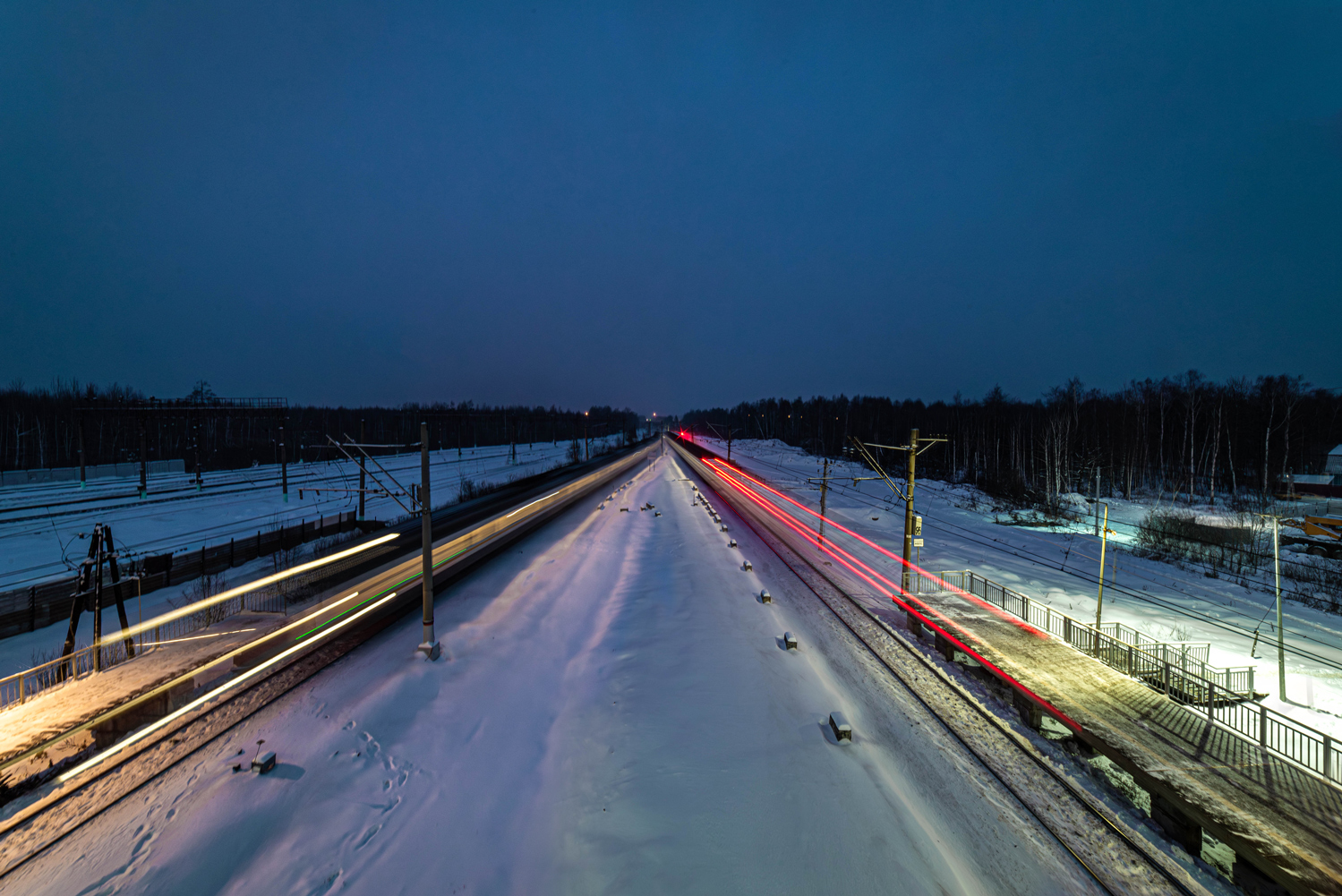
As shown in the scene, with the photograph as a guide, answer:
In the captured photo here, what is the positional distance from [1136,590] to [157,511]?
61.5m

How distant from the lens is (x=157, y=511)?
3469cm

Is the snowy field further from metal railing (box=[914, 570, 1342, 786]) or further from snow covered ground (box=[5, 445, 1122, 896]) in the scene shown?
metal railing (box=[914, 570, 1342, 786])

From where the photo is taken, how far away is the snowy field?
81.5 ft

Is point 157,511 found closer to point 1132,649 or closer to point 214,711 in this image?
point 214,711

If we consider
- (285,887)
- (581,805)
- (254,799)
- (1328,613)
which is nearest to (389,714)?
(254,799)

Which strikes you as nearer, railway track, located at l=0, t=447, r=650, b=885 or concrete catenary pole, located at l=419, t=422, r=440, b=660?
railway track, located at l=0, t=447, r=650, b=885

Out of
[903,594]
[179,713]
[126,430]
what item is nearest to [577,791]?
[179,713]

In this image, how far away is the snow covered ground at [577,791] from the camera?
24.4 ft

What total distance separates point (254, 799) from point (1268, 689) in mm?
27787

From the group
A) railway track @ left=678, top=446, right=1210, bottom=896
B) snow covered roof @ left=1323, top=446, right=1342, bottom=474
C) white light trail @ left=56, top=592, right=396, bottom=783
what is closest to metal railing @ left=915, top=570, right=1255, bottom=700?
railway track @ left=678, top=446, right=1210, bottom=896

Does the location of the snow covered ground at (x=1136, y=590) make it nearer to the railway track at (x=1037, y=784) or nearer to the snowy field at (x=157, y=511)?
the railway track at (x=1037, y=784)

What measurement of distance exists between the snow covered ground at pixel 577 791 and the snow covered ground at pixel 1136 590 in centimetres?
1412

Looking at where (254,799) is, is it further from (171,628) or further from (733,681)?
(171,628)

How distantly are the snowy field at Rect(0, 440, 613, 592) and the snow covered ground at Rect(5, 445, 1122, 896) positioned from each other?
17.8 metres
